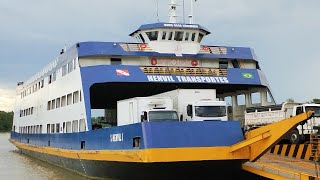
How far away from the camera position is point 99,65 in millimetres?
15945

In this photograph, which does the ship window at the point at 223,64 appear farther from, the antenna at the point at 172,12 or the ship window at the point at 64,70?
the ship window at the point at 64,70

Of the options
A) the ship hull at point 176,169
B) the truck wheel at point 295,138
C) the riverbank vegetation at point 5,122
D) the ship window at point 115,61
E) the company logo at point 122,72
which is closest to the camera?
the ship hull at point 176,169

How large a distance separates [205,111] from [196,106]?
0.35 meters

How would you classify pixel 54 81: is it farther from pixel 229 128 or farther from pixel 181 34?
pixel 229 128

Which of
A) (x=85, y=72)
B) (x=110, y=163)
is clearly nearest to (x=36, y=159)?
(x=85, y=72)

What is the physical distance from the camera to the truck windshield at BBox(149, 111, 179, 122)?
13070 millimetres

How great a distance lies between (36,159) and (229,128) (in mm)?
19532

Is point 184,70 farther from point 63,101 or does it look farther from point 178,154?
point 63,101

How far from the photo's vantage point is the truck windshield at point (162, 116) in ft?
42.9

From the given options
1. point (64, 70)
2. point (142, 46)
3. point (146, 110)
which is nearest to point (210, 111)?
point (146, 110)

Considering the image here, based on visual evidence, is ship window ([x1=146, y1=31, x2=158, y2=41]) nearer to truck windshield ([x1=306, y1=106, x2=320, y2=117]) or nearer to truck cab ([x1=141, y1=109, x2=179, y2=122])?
truck cab ([x1=141, y1=109, x2=179, y2=122])

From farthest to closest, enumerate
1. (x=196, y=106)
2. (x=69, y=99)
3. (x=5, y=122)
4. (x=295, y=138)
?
(x=5, y=122) → (x=69, y=99) → (x=295, y=138) → (x=196, y=106)

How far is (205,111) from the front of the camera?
13586 millimetres

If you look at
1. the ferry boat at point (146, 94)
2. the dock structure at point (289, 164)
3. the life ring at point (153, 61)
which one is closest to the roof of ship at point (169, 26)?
the ferry boat at point (146, 94)
